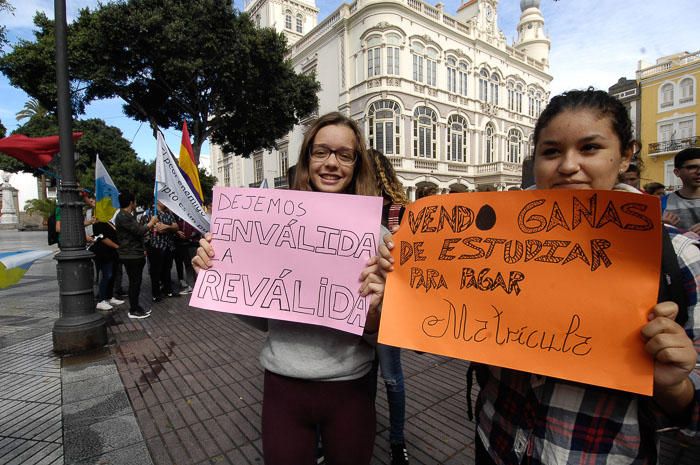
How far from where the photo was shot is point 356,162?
1.69 meters

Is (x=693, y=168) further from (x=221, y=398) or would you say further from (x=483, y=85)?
(x=483, y=85)

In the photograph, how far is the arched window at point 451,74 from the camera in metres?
25.4

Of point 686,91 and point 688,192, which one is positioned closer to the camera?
point 688,192

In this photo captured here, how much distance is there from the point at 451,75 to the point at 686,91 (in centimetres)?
2141

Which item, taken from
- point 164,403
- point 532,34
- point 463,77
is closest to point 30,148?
point 164,403

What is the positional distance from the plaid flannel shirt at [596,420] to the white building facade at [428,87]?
19.3 meters

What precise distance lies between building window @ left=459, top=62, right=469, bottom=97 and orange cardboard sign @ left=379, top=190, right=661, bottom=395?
28.4m

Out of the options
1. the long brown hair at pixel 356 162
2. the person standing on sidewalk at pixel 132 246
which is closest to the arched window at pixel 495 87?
the person standing on sidewalk at pixel 132 246

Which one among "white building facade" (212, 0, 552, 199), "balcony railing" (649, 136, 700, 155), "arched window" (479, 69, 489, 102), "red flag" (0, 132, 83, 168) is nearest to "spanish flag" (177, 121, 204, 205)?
"red flag" (0, 132, 83, 168)

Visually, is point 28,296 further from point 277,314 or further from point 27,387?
point 277,314

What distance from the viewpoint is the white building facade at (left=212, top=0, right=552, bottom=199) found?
22547 mm

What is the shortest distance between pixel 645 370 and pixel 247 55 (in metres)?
14.5

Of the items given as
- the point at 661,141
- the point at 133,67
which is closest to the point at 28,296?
the point at 133,67

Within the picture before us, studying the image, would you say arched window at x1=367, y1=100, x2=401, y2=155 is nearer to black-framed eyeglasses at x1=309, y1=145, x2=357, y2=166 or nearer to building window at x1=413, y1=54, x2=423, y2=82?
building window at x1=413, y1=54, x2=423, y2=82
